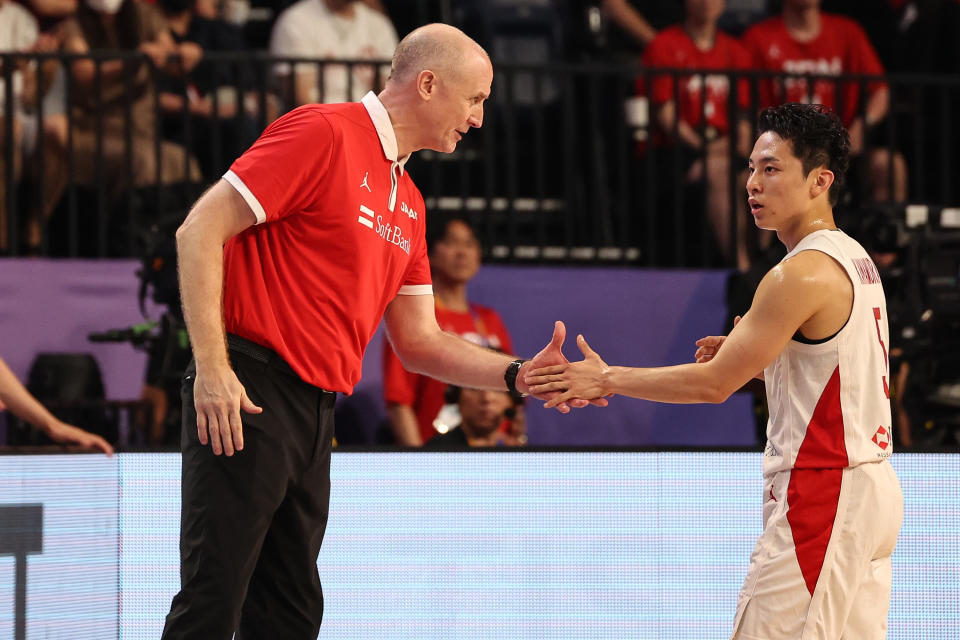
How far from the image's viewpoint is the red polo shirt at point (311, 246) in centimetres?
320

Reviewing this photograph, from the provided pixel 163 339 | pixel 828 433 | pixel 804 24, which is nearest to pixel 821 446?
pixel 828 433

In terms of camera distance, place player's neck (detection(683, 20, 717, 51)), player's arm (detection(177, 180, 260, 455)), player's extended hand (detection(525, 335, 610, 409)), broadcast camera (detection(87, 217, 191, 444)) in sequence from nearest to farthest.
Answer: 1. player's arm (detection(177, 180, 260, 455))
2. player's extended hand (detection(525, 335, 610, 409))
3. broadcast camera (detection(87, 217, 191, 444))
4. player's neck (detection(683, 20, 717, 51))

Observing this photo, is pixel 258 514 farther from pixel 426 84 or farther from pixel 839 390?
pixel 839 390

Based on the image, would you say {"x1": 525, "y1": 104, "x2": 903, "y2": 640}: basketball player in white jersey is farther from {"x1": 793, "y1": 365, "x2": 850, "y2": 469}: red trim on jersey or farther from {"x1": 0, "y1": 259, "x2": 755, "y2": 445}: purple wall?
{"x1": 0, "y1": 259, "x2": 755, "y2": 445}: purple wall

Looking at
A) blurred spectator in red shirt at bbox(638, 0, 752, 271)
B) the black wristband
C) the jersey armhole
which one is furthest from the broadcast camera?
the jersey armhole

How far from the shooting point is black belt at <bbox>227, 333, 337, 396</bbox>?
Answer: 3.22 meters

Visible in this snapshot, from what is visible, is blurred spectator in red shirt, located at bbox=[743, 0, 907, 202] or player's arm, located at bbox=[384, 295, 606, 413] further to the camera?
blurred spectator in red shirt, located at bbox=[743, 0, 907, 202]

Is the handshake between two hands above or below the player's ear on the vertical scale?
below

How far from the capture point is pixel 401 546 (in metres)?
3.99

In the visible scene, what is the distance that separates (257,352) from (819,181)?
5.21ft

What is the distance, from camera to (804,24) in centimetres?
815

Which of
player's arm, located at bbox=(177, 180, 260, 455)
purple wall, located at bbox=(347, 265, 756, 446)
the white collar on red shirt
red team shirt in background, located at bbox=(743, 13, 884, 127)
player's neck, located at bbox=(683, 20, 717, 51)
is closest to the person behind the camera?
player's arm, located at bbox=(177, 180, 260, 455)

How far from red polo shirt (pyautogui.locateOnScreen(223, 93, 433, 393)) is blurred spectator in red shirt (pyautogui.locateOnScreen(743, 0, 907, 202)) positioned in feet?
15.6

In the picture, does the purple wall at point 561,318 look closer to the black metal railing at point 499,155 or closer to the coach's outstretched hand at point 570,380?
the black metal railing at point 499,155
